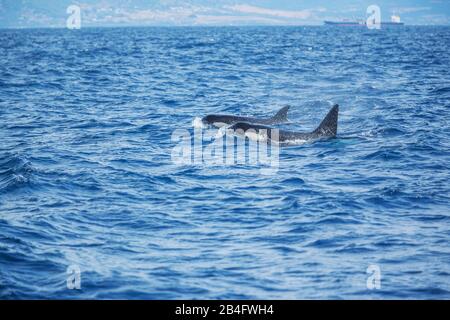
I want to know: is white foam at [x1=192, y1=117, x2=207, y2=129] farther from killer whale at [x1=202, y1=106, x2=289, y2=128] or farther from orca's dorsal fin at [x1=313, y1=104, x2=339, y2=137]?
orca's dorsal fin at [x1=313, y1=104, x2=339, y2=137]

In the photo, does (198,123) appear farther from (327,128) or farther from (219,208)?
(219,208)

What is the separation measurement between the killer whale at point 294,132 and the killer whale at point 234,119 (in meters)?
1.99

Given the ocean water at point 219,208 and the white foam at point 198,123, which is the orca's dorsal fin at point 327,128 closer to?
the ocean water at point 219,208

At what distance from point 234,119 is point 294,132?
404 centimetres

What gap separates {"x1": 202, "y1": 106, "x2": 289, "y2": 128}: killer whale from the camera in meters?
28.0

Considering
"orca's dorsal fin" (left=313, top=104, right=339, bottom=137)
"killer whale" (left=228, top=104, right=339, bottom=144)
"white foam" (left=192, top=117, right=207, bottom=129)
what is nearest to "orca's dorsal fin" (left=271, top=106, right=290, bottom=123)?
"white foam" (left=192, top=117, right=207, bottom=129)

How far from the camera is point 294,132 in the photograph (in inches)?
973

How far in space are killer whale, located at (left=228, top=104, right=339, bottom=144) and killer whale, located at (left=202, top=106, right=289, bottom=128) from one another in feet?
6.51

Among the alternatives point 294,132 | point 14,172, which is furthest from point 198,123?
point 14,172

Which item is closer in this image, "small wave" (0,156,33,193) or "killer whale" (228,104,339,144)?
"small wave" (0,156,33,193)

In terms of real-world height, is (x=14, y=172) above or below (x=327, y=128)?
below

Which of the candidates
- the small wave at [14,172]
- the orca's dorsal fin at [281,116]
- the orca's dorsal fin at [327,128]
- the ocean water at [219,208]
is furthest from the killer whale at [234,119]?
the small wave at [14,172]

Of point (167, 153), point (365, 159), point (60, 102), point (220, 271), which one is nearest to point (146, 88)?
point (60, 102)

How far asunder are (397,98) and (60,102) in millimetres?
19316
